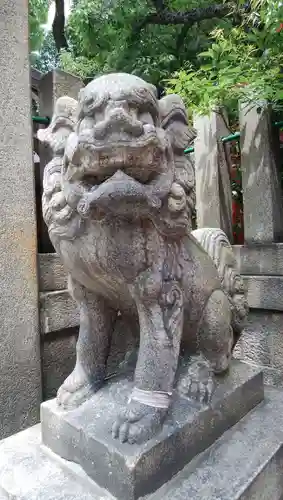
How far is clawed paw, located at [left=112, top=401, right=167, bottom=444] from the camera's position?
3.07 ft

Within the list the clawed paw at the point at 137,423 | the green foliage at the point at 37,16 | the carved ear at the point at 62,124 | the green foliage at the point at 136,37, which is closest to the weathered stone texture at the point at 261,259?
the clawed paw at the point at 137,423

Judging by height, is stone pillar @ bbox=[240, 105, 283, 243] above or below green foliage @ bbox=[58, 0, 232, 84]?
below

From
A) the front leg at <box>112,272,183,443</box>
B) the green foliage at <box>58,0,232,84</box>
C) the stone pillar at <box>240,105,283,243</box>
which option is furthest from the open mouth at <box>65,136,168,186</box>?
the green foliage at <box>58,0,232,84</box>

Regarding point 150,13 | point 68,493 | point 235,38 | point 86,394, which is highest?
point 150,13

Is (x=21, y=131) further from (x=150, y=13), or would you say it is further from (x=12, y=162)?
(x=150, y=13)

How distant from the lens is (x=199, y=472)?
1015 millimetres

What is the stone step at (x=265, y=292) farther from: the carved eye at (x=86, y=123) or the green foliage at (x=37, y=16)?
the green foliage at (x=37, y=16)

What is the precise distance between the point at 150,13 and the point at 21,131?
2570mm

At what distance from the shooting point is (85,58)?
177 inches

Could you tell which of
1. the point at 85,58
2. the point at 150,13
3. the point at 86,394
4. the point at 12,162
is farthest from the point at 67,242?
the point at 85,58

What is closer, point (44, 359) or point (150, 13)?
point (44, 359)

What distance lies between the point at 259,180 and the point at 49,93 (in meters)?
1.22

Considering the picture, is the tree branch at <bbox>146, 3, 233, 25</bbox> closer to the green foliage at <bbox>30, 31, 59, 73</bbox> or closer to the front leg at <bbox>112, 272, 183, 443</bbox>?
the front leg at <bbox>112, 272, 183, 443</bbox>

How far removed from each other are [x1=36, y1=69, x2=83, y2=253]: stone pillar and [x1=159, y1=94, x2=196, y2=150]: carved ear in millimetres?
1090
